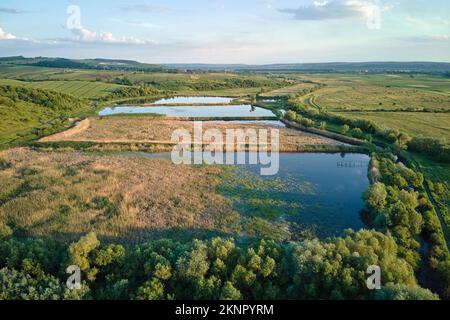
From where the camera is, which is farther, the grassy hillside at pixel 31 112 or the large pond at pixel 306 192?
the grassy hillside at pixel 31 112

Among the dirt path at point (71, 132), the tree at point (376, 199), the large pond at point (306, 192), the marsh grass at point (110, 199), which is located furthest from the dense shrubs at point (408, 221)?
the dirt path at point (71, 132)

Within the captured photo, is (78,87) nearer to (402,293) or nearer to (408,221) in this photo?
(408,221)

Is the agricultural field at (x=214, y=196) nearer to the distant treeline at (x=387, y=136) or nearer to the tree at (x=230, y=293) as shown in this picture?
the tree at (x=230, y=293)

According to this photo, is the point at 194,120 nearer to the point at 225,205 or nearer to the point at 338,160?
the point at 338,160

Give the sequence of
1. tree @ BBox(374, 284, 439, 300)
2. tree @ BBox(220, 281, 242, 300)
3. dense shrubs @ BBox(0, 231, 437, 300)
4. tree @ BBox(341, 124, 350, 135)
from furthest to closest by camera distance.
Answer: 1. tree @ BBox(341, 124, 350, 135)
2. dense shrubs @ BBox(0, 231, 437, 300)
3. tree @ BBox(220, 281, 242, 300)
4. tree @ BBox(374, 284, 439, 300)

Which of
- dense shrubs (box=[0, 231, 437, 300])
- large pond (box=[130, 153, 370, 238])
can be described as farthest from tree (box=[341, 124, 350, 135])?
dense shrubs (box=[0, 231, 437, 300])

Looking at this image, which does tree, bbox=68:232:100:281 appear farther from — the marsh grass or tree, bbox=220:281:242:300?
tree, bbox=220:281:242:300

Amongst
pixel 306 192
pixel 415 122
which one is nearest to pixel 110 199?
pixel 306 192
